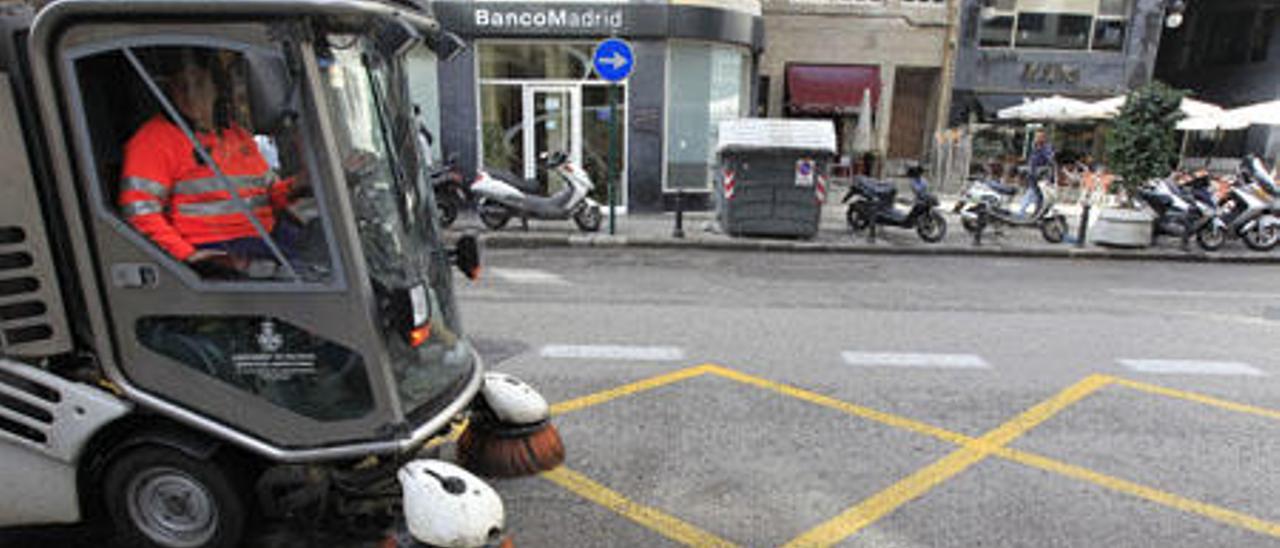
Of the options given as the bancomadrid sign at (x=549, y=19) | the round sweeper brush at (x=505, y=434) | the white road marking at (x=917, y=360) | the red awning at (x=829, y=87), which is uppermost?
the bancomadrid sign at (x=549, y=19)

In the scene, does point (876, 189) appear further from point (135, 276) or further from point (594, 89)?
point (135, 276)

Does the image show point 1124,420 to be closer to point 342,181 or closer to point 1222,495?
point 1222,495

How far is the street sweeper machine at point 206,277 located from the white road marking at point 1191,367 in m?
5.45

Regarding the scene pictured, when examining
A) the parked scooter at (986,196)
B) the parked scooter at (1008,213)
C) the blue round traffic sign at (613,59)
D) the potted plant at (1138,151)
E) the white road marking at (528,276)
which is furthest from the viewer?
the parked scooter at (986,196)

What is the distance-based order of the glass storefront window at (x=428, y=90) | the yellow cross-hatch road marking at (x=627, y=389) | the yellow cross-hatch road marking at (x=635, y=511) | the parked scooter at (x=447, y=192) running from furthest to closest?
the glass storefront window at (x=428, y=90) → the parked scooter at (x=447, y=192) → the yellow cross-hatch road marking at (x=627, y=389) → the yellow cross-hatch road marking at (x=635, y=511)

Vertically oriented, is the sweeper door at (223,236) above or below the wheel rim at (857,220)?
above

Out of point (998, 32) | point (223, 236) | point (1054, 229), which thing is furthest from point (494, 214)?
point (998, 32)

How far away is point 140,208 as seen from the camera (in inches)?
Answer: 111

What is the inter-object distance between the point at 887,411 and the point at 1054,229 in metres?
9.33

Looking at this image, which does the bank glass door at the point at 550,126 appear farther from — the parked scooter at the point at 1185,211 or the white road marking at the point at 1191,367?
the white road marking at the point at 1191,367

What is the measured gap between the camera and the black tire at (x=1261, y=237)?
12383 millimetres

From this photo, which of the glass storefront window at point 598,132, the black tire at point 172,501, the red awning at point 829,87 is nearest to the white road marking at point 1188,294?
the glass storefront window at point 598,132

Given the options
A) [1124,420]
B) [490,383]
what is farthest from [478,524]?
[1124,420]

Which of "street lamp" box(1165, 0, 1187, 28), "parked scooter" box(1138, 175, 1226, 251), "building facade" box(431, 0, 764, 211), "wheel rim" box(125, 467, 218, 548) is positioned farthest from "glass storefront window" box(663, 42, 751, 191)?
"street lamp" box(1165, 0, 1187, 28)
